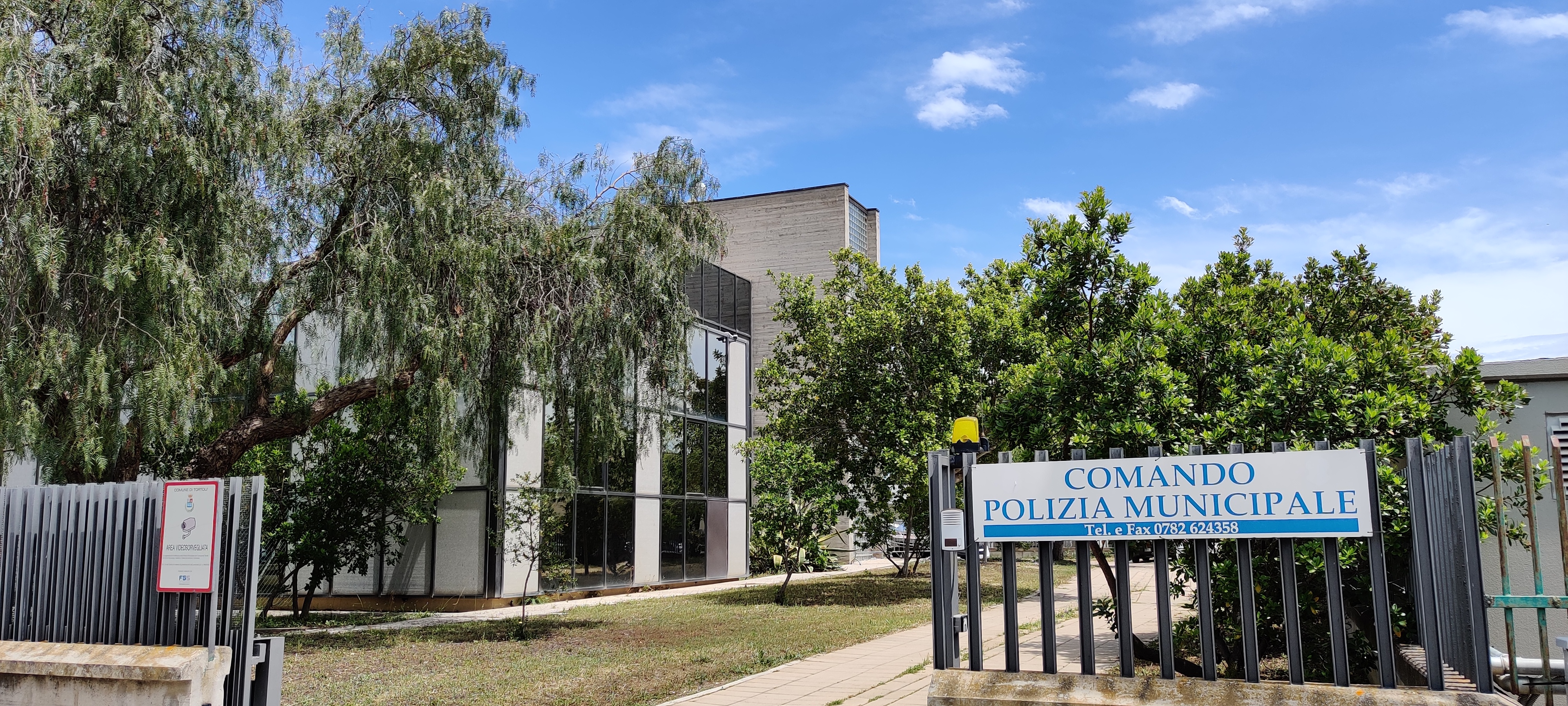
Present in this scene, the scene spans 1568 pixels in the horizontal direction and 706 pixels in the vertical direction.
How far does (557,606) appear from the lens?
1912 centimetres

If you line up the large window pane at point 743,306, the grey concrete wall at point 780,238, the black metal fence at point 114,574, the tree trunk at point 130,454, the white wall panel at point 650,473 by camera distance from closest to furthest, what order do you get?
the black metal fence at point 114,574
the tree trunk at point 130,454
the white wall panel at point 650,473
the large window pane at point 743,306
the grey concrete wall at point 780,238

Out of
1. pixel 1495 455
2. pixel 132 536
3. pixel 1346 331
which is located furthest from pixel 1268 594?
pixel 132 536

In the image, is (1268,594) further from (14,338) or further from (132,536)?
(14,338)

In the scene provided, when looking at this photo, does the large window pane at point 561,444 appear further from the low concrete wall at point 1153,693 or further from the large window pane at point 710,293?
the large window pane at point 710,293

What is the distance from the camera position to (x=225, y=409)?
15438mm

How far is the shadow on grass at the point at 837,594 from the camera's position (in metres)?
19.9

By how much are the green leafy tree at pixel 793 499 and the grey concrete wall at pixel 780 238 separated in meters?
15.1

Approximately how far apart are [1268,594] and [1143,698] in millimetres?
2870

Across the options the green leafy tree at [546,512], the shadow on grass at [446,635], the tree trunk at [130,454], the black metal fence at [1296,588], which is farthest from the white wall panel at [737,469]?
the black metal fence at [1296,588]

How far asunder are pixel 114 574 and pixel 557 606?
505 inches

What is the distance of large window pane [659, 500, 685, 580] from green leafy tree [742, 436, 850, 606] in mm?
4003

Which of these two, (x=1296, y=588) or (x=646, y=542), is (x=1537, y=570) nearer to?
(x=1296, y=588)

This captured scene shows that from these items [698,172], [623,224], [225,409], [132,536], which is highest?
[698,172]

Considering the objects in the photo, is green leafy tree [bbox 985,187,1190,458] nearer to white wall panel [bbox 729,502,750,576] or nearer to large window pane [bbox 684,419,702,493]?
large window pane [bbox 684,419,702,493]
